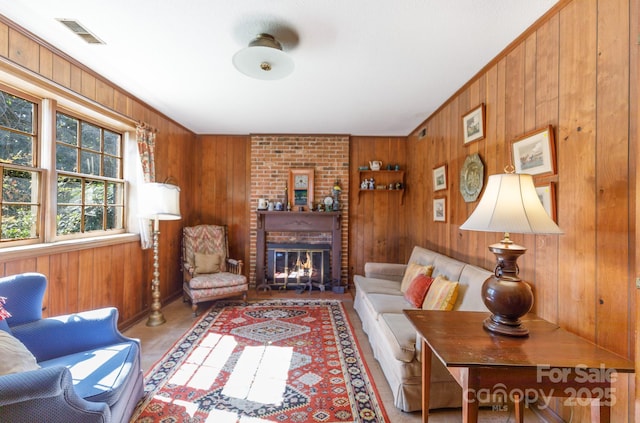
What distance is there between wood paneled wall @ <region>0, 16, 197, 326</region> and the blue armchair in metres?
0.54

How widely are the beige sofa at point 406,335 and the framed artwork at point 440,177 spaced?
2.66 ft

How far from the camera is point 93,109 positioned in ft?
8.43

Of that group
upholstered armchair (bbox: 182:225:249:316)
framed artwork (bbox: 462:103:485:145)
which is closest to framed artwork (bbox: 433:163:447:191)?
framed artwork (bbox: 462:103:485:145)

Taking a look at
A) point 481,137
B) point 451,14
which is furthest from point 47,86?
point 481,137

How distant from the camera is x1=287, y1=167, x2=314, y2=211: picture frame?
4.48 m

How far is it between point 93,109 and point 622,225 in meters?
3.90

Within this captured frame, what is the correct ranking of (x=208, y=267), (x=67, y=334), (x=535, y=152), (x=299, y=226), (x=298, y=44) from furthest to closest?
(x=299, y=226) < (x=208, y=267) < (x=298, y=44) < (x=535, y=152) < (x=67, y=334)

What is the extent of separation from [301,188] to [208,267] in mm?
1836

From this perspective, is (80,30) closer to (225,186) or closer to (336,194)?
(225,186)

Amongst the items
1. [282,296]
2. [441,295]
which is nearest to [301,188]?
[282,296]

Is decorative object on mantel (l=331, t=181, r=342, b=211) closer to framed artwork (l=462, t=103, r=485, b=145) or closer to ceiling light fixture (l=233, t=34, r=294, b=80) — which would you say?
framed artwork (l=462, t=103, r=485, b=145)

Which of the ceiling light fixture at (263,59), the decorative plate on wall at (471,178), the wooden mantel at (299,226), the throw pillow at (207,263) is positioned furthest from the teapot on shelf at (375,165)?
the throw pillow at (207,263)

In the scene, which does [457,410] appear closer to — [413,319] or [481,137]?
[413,319]

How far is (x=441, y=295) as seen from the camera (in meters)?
2.21
